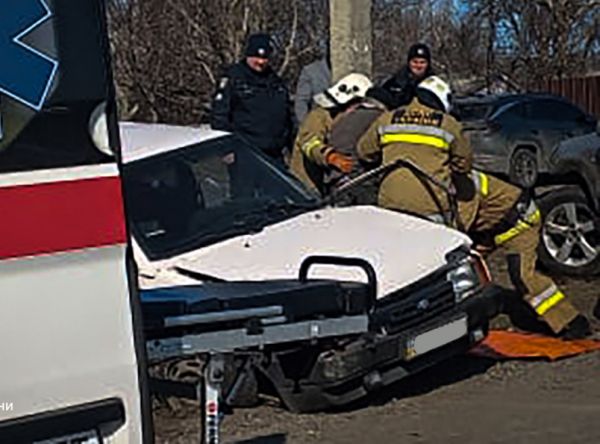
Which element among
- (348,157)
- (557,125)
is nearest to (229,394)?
(348,157)

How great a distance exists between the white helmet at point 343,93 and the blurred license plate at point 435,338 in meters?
2.86

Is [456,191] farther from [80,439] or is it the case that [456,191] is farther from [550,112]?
[550,112]

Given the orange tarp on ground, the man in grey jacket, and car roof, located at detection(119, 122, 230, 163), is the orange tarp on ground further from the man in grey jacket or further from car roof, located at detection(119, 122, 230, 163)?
the man in grey jacket

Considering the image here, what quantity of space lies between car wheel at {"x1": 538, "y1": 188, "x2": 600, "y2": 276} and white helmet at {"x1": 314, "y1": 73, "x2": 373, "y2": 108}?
93.5 inches

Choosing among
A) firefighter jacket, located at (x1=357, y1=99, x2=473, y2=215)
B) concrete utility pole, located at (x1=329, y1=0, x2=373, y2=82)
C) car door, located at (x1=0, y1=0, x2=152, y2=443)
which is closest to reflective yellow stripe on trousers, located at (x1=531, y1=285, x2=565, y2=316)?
firefighter jacket, located at (x1=357, y1=99, x2=473, y2=215)

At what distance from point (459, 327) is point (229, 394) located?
10.8 feet

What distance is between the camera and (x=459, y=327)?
8016 millimetres

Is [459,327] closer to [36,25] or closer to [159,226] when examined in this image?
[159,226]

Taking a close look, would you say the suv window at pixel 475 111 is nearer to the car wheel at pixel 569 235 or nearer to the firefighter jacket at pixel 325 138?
the car wheel at pixel 569 235

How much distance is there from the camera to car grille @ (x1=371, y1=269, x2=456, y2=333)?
757 cm

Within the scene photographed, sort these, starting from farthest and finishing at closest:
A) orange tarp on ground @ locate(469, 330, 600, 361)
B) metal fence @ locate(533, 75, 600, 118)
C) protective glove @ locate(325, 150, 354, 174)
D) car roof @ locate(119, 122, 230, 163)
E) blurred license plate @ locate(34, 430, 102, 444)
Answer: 1. metal fence @ locate(533, 75, 600, 118)
2. protective glove @ locate(325, 150, 354, 174)
3. orange tarp on ground @ locate(469, 330, 600, 361)
4. car roof @ locate(119, 122, 230, 163)
5. blurred license plate @ locate(34, 430, 102, 444)

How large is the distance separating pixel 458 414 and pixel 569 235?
456 cm

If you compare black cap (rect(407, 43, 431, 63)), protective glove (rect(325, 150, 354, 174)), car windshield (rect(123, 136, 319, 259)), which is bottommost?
protective glove (rect(325, 150, 354, 174))

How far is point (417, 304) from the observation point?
775 cm
